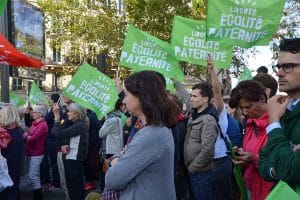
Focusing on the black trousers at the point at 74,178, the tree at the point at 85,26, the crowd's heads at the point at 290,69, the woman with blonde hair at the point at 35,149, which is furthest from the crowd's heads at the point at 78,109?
the tree at the point at 85,26

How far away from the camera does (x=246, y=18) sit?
5.41 meters

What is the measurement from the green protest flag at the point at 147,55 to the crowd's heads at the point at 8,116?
1934mm

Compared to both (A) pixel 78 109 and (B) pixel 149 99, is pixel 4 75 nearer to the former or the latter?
(A) pixel 78 109

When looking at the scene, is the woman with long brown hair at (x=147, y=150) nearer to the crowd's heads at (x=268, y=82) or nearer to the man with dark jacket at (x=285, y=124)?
the man with dark jacket at (x=285, y=124)

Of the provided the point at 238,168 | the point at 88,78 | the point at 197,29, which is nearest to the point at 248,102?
the point at 238,168

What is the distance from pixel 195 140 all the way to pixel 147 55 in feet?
8.05

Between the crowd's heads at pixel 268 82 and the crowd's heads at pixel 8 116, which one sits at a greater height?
the crowd's heads at pixel 268 82

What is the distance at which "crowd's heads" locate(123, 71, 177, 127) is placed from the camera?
9.91 ft

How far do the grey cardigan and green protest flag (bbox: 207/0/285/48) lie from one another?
2738 mm

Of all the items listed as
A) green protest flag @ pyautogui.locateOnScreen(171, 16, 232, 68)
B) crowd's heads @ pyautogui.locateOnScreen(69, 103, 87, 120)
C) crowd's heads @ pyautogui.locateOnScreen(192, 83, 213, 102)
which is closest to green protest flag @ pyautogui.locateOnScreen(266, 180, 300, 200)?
crowd's heads @ pyautogui.locateOnScreen(192, 83, 213, 102)

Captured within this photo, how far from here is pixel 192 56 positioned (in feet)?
22.8

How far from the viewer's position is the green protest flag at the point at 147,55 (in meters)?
7.49

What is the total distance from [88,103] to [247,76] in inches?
113

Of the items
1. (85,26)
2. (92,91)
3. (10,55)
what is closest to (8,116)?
(10,55)
